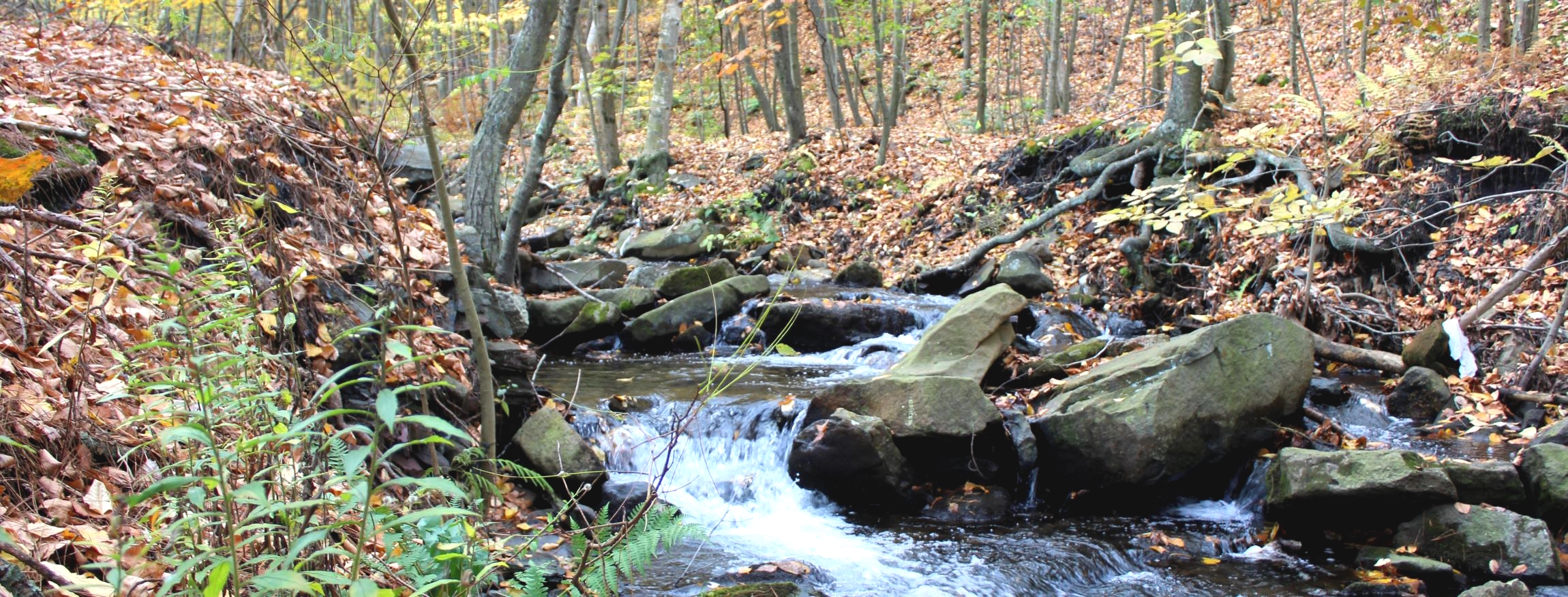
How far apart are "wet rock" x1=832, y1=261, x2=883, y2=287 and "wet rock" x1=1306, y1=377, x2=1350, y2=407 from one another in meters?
6.38

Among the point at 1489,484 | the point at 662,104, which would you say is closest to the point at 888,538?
the point at 1489,484

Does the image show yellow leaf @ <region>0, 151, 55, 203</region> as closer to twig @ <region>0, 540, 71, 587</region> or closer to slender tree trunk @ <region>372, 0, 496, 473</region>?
twig @ <region>0, 540, 71, 587</region>

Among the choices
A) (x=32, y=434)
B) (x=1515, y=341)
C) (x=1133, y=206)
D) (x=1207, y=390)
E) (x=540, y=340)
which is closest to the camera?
(x=32, y=434)

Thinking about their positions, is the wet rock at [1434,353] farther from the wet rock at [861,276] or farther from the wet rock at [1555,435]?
the wet rock at [861,276]

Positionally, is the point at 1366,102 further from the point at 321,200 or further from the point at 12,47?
the point at 12,47

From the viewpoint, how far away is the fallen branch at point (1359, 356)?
752 cm

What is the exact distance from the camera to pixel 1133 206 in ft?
26.0

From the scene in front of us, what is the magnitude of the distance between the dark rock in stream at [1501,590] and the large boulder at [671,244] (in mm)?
12428

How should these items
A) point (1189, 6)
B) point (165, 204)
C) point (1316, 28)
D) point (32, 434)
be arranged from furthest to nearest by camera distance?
point (1316, 28)
point (1189, 6)
point (165, 204)
point (32, 434)

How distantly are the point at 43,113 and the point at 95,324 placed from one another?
2220 millimetres

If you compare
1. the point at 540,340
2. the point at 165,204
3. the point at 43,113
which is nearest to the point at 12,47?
the point at 43,113

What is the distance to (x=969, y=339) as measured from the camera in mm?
7781

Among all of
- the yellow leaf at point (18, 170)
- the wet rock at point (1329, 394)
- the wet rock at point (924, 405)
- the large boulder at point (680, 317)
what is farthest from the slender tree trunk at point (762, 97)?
the yellow leaf at point (18, 170)

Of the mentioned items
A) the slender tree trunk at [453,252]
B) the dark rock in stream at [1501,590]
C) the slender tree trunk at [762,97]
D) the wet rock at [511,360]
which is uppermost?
the slender tree trunk at [762,97]
